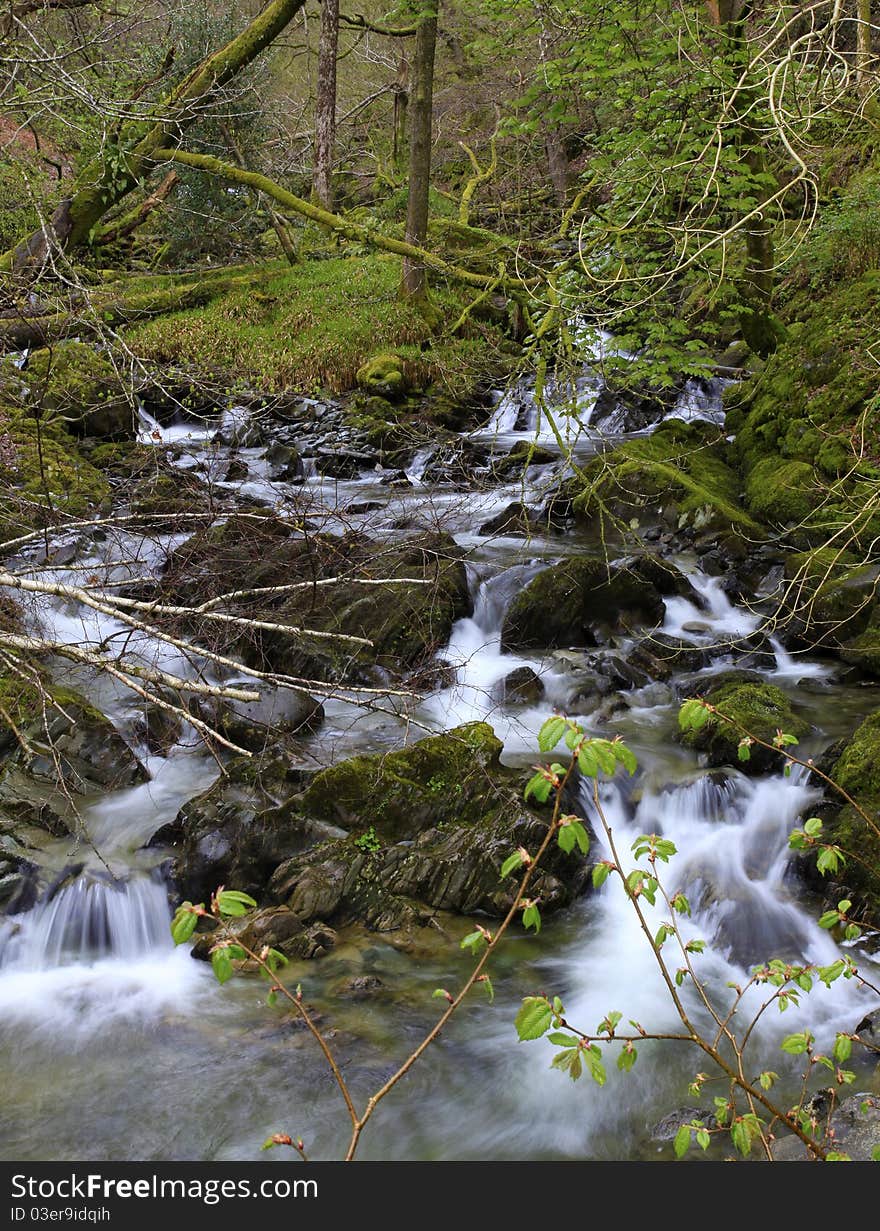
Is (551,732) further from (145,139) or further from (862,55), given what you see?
(145,139)

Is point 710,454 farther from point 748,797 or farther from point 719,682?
point 748,797

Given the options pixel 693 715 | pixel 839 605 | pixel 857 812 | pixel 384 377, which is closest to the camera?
pixel 693 715

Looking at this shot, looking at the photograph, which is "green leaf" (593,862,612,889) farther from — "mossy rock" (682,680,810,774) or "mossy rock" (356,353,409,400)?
"mossy rock" (356,353,409,400)

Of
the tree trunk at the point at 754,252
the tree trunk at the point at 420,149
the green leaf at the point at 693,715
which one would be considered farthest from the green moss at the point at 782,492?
the tree trunk at the point at 420,149

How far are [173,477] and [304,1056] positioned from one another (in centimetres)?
636

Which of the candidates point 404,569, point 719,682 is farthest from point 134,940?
point 719,682

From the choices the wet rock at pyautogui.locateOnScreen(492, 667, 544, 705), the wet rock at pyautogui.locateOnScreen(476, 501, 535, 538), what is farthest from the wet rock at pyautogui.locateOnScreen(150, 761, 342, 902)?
the wet rock at pyautogui.locateOnScreen(476, 501, 535, 538)

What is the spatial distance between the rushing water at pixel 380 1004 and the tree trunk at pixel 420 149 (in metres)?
9.57

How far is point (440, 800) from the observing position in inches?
219

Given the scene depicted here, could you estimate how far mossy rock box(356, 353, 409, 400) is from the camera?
13.1m

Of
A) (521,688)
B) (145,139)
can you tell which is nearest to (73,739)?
(521,688)

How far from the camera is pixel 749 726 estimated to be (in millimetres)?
5973

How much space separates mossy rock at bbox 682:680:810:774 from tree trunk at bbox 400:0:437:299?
9974 mm

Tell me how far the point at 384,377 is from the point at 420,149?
Answer: 3.66 m
